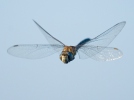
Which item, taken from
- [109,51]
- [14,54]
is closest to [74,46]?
[109,51]

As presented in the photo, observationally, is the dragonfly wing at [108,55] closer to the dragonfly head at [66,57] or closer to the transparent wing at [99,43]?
the transparent wing at [99,43]

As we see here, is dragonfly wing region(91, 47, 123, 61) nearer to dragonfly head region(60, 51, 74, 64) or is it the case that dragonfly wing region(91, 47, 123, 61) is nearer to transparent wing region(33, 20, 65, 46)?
dragonfly head region(60, 51, 74, 64)

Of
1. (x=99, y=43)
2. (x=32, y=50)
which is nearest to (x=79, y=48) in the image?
(x=99, y=43)

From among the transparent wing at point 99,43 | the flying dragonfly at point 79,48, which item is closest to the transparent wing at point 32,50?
the flying dragonfly at point 79,48

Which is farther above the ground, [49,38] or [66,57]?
[49,38]

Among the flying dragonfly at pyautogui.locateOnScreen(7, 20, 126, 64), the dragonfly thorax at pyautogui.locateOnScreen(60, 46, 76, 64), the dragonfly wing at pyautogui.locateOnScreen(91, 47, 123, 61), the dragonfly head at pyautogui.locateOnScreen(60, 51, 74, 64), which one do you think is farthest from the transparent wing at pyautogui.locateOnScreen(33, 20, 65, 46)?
the dragonfly wing at pyautogui.locateOnScreen(91, 47, 123, 61)

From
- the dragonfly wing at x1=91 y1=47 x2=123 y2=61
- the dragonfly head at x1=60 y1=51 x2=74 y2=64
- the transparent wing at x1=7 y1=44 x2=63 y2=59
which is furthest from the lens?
the transparent wing at x1=7 y1=44 x2=63 y2=59

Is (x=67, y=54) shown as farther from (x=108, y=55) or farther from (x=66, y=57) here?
(x=108, y=55)
